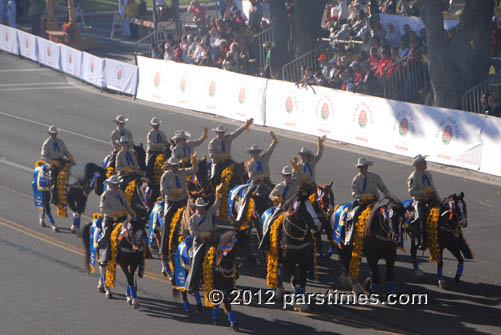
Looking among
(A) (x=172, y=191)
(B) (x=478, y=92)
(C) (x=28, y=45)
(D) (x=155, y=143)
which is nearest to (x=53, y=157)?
(D) (x=155, y=143)

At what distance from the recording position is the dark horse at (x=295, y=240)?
14523mm

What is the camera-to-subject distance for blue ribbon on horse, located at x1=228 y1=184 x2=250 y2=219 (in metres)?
18.0

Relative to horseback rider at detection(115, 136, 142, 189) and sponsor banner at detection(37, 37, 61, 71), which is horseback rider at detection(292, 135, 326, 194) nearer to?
horseback rider at detection(115, 136, 142, 189)

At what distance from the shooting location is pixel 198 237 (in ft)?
46.8

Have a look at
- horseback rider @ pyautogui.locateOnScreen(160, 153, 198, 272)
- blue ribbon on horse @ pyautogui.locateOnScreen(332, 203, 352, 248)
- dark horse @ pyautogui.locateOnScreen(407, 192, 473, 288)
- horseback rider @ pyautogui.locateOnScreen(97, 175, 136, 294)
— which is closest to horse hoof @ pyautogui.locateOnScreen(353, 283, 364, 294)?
blue ribbon on horse @ pyautogui.locateOnScreen(332, 203, 352, 248)

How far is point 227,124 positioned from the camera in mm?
31266

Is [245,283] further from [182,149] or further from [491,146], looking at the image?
[491,146]

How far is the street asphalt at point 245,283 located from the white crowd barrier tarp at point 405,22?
8045 mm

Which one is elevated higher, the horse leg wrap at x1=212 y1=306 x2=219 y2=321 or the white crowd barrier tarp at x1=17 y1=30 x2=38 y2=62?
the white crowd barrier tarp at x1=17 y1=30 x2=38 y2=62

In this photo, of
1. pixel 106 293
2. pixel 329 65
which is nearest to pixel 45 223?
pixel 106 293

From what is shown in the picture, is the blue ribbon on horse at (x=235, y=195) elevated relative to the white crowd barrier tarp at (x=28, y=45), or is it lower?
lower

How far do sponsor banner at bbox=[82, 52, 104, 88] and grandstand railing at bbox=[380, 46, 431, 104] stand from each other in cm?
1574

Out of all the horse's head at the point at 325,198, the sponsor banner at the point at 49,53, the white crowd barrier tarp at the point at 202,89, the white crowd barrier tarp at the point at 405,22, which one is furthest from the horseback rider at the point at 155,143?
the sponsor banner at the point at 49,53

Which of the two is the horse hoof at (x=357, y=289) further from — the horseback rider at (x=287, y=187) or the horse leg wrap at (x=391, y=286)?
the horseback rider at (x=287, y=187)
